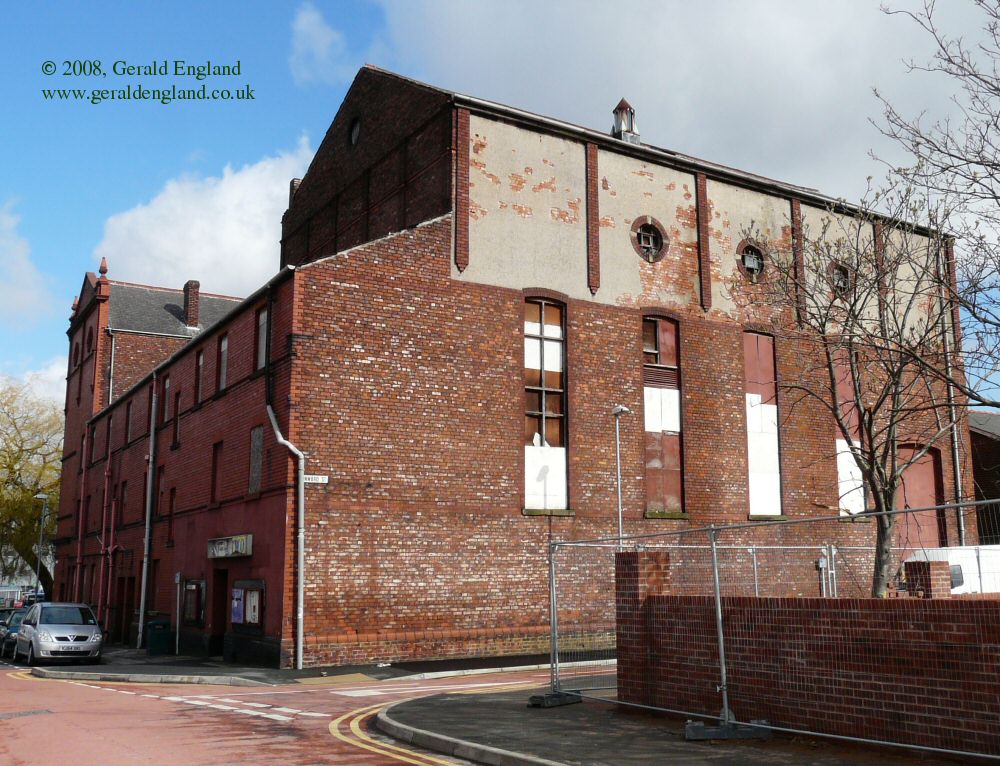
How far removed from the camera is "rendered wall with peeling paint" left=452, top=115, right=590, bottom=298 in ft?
78.0

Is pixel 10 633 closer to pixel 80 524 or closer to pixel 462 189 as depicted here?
pixel 80 524

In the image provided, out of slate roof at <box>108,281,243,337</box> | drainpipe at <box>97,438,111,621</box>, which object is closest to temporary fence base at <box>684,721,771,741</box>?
drainpipe at <box>97,438,111,621</box>

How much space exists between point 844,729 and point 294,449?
537 inches

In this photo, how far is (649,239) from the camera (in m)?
26.6

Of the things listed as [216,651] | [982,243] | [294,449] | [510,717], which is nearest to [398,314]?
[294,449]

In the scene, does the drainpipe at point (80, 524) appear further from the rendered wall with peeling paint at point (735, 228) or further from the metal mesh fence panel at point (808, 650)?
the metal mesh fence panel at point (808, 650)

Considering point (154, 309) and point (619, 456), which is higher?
point (154, 309)

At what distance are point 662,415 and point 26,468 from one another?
1615 inches

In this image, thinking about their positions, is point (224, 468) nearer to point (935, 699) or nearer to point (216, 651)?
point (216, 651)

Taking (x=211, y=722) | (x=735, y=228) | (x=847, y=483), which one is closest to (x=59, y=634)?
(x=211, y=722)

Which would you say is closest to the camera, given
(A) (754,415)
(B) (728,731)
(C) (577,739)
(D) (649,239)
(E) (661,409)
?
(B) (728,731)

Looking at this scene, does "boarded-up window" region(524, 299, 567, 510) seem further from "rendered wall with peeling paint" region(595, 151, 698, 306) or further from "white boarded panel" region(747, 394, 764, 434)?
"white boarded panel" region(747, 394, 764, 434)

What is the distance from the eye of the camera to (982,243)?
1037 cm

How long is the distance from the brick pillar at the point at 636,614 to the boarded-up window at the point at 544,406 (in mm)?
11288
